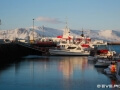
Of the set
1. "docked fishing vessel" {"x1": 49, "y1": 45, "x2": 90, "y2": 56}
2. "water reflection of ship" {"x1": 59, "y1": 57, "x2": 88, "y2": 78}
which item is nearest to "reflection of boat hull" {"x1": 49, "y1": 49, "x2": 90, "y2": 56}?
"docked fishing vessel" {"x1": 49, "y1": 45, "x2": 90, "y2": 56}

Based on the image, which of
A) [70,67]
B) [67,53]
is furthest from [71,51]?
[70,67]

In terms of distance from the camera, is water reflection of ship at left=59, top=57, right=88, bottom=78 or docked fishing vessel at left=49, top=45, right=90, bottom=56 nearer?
water reflection of ship at left=59, top=57, right=88, bottom=78

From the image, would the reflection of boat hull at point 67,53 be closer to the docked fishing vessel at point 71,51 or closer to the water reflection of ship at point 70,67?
the docked fishing vessel at point 71,51

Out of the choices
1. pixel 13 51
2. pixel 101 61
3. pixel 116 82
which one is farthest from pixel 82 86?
pixel 13 51

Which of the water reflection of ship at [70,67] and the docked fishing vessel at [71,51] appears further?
the docked fishing vessel at [71,51]

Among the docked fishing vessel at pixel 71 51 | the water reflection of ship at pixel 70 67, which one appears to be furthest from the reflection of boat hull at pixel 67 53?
the water reflection of ship at pixel 70 67

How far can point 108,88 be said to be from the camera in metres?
24.8

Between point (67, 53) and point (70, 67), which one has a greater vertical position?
point (67, 53)

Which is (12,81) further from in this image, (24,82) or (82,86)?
(82,86)

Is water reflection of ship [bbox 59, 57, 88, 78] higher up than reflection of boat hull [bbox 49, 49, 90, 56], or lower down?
lower down

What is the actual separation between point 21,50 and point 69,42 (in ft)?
30.3

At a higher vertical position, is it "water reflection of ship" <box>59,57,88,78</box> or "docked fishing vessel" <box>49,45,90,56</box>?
"docked fishing vessel" <box>49,45,90,56</box>

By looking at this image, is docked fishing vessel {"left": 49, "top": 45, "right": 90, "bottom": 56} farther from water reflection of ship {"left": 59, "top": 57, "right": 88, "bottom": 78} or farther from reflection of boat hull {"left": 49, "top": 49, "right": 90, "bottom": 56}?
water reflection of ship {"left": 59, "top": 57, "right": 88, "bottom": 78}

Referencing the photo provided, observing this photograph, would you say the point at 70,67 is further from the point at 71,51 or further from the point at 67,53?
the point at 71,51
